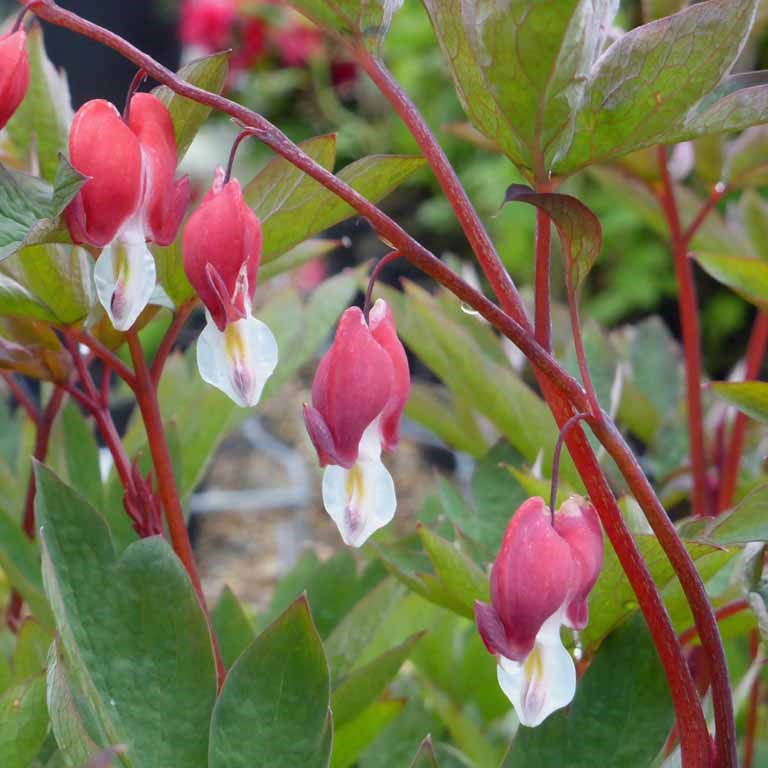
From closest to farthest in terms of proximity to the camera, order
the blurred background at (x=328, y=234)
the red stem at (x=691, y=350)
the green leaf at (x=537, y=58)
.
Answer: the green leaf at (x=537, y=58) → the red stem at (x=691, y=350) → the blurred background at (x=328, y=234)

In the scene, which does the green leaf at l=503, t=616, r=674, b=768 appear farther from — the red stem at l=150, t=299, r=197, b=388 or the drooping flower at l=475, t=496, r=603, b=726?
the red stem at l=150, t=299, r=197, b=388

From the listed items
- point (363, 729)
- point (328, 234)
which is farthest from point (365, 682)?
point (328, 234)

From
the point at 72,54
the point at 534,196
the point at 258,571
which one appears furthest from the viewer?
the point at 72,54

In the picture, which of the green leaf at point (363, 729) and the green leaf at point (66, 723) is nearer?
the green leaf at point (66, 723)

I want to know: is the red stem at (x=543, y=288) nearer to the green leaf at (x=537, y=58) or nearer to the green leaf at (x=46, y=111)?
the green leaf at (x=537, y=58)

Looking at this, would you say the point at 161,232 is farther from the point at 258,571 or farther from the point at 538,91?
the point at 258,571

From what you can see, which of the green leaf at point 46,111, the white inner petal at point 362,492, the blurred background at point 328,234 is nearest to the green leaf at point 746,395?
the white inner petal at point 362,492

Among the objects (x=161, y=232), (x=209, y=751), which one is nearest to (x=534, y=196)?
(x=161, y=232)
